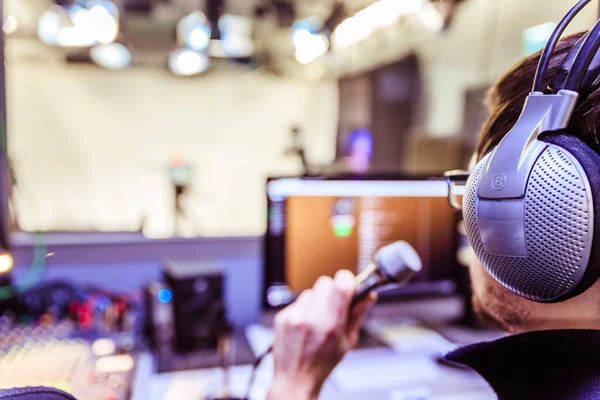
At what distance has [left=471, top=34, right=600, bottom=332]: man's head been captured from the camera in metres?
0.43

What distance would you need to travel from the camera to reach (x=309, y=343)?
67 centimetres

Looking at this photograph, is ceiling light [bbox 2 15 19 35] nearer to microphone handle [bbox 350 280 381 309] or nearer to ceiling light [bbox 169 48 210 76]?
microphone handle [bbox 350 280 381 309]

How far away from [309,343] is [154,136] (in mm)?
6266

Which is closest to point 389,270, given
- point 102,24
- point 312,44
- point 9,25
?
point 9,25

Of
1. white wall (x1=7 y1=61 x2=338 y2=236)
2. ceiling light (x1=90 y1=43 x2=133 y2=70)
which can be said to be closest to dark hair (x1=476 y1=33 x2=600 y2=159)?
white wall (x1=7 y1=61 x2=338 y2=236)

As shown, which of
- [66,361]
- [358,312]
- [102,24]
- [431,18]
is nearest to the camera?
[358,312]

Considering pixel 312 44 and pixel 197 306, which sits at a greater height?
pixel 312 44

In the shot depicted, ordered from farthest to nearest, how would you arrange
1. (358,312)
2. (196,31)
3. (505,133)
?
(196,31) < (358,312) < (505,133)

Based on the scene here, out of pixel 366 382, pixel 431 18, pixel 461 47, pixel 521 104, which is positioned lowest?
pixel 366 382

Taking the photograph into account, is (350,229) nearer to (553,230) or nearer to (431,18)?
(553,230)

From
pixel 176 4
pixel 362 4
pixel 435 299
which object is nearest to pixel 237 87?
pixel 176 4

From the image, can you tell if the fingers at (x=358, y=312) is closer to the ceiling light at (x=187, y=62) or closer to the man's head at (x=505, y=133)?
the man's head at (x=505, y=133)

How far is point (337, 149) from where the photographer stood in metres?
5.55

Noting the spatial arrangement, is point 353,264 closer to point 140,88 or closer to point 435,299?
point 435,299
